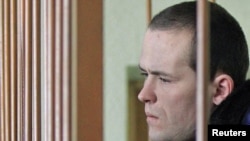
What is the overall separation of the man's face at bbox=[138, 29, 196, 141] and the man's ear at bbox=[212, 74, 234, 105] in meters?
0.02

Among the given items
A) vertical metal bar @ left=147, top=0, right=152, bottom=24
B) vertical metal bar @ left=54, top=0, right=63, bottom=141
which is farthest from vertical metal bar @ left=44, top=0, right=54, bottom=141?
vertical metal bar @ left=147, top=0, right=152, bottom=24

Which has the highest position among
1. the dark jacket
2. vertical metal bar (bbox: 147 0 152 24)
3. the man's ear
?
vertical metal bar (bbox: 147 0 152 24)

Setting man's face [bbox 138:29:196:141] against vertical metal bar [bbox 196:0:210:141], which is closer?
vertical metal bar [bbox 196:0:210:141]

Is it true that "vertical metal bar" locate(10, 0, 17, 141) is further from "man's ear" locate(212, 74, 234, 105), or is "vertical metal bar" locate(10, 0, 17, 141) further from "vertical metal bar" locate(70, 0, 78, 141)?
"man's ear" locate(212, 74, 234, 105)

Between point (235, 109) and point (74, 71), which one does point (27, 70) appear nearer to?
point (74, 71)

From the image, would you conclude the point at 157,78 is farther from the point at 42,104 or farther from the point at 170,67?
the point at 42,104

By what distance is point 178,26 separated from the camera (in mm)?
523

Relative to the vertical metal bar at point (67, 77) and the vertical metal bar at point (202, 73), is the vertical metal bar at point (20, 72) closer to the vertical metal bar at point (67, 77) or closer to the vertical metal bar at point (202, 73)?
the vertical metal bar at point (67, 77)

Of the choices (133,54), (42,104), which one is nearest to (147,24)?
(133,54)

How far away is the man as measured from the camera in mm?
479

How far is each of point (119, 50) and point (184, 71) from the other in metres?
0.13

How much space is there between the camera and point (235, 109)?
18.2 inches

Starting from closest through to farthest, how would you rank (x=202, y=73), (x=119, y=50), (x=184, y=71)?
(x=202, y=73) → (x=184, y=71) → (x=119, y=50)

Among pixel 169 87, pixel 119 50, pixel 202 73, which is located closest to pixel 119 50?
pixel 119 50
